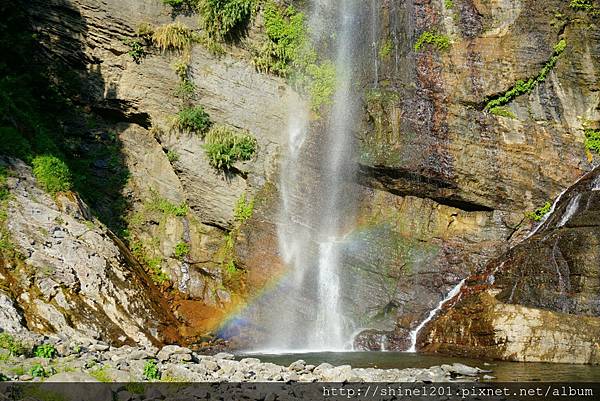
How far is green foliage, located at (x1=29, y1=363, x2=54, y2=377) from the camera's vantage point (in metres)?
7.48

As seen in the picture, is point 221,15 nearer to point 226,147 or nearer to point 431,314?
point 226,147

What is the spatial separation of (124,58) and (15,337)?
11.8 meters

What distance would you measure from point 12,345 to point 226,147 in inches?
413

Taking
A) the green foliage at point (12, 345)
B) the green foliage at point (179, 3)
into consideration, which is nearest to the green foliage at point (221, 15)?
the green foliage at point (179, 3)

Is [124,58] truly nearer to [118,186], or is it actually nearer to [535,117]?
[118,186]

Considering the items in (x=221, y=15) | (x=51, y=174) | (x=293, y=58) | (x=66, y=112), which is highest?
(x=221, y=15)

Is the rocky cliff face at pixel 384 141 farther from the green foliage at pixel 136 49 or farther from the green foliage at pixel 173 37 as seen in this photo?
the green foliage at pixel 173 37

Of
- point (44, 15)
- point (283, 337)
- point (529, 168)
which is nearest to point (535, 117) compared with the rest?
point (529, 168)

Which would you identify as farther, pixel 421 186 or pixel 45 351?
pixel 421 186

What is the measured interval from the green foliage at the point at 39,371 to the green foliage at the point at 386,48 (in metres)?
14.2

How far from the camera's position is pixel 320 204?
1778 centimetres

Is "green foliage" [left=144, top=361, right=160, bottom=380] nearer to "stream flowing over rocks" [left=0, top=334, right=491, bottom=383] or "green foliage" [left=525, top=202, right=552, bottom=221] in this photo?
"stream flowing over rocks" [left=0, top=334, right=491, bottom=383]

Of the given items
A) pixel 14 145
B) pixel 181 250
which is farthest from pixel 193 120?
pixel 14 145

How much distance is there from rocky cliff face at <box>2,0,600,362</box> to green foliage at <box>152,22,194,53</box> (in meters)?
0.26
